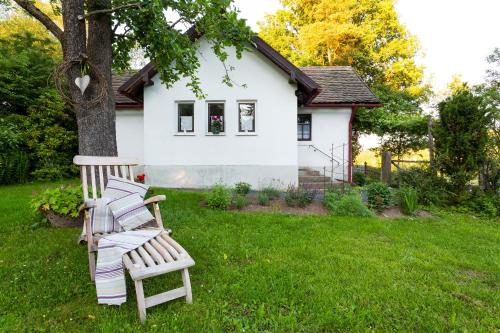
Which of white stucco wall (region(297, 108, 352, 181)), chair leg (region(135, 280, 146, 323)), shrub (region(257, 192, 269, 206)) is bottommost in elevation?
chair leg (region(135, 280, 146, 323))

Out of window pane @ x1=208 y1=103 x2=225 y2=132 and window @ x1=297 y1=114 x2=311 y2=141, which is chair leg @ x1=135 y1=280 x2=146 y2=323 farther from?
window @ x1=297 y1=114 x2=311 y2=141

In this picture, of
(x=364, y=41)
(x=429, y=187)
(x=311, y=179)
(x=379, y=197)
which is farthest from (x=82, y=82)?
(x=364, y=41)

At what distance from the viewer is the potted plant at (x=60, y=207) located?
4.87 meters

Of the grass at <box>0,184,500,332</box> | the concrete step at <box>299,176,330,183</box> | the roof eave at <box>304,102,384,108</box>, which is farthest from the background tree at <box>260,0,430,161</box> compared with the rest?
the grass at <box>0,184,500,332</box>

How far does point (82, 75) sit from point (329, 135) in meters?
8.80

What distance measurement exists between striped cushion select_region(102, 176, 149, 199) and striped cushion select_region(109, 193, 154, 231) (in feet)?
0.39

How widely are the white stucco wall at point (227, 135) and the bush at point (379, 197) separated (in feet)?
10.1

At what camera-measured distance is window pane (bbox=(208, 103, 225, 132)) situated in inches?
396

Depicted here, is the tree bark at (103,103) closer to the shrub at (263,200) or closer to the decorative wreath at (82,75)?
the decorative wreath at (82,75)

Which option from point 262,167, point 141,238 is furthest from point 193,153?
Answer: point 141,238

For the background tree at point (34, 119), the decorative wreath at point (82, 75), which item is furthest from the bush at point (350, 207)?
the background tree at point (34, 119)

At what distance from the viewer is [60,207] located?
489cm

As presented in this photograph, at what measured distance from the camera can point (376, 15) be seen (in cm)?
2189

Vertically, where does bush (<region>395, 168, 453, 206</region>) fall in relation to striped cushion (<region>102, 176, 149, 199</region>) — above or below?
below
